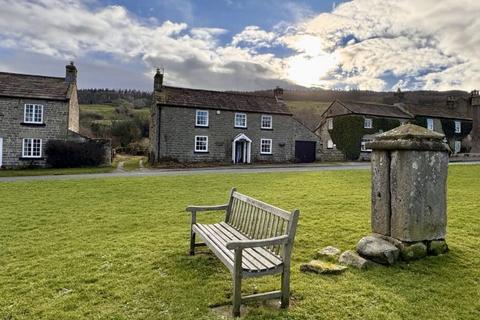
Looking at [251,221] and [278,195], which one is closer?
[251,221]

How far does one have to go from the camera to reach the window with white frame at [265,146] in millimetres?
34438

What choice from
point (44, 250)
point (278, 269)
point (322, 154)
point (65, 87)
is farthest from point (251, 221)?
point (322, 154)

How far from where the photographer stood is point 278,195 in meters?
12.5

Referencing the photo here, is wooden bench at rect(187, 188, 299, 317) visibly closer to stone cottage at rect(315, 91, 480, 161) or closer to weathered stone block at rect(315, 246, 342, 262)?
weathered stone block at rect(315, 246, 342, 262)

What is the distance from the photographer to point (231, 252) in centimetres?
464

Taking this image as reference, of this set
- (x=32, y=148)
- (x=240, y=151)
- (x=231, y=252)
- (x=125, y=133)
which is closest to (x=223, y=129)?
(x=240, y=151)

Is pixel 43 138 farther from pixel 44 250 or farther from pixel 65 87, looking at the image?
pixel 44 250

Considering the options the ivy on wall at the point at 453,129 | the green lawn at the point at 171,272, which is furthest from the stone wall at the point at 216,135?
the ivy on wall at the point at 453,129

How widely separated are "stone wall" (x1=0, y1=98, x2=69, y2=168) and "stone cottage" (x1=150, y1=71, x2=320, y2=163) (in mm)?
8221

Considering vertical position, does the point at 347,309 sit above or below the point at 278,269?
below

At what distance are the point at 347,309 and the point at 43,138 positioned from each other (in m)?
29.7

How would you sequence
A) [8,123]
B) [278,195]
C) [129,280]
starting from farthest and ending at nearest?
[8,123] < [278,195] < [129,280]

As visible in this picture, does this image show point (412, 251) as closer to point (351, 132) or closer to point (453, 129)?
point (351, 132)

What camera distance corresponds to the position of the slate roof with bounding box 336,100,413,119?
41.3 metres
